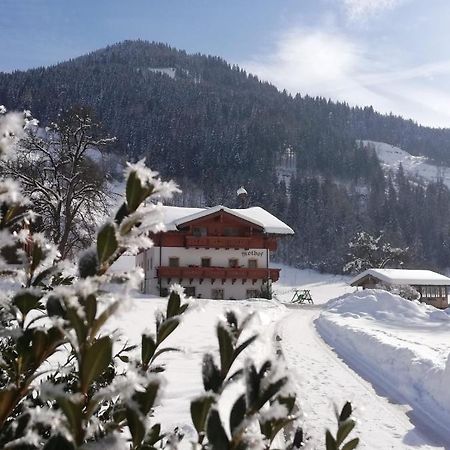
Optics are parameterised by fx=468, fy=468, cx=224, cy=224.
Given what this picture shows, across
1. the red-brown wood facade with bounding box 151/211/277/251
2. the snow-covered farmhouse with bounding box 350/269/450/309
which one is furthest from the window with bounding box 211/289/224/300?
the snow-covered farmhouse with bounding box 350/269/450/309

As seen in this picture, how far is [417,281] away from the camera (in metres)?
47.3

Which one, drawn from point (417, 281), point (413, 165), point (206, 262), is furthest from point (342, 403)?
point (413, 165)

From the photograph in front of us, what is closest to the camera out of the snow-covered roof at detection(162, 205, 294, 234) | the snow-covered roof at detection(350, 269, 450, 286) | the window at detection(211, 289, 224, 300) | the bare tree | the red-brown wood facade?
the bare tree

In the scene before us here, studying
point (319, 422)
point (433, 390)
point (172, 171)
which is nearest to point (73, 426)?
point (319, 422)

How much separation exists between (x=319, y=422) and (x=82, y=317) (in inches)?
272

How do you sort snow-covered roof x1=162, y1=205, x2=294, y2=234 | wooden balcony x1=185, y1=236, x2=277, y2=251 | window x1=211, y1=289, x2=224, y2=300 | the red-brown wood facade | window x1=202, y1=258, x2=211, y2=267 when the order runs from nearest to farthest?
snow-covered roof x1=162, y1=205, x2=294, y2=234 < wooden balcony x1=185, y1=236, x2=277, y2=251 < the red-brown wood facade < window x1=211, y1=289, x2=224, y2=300 < window x1=202, y1=258, x2=211, y2=267

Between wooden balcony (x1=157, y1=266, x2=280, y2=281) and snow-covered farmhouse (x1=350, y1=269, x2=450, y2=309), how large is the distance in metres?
16.0

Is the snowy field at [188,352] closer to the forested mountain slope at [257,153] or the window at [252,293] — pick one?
the window at [252,293]

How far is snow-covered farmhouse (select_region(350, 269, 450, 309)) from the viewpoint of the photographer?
46781 mm

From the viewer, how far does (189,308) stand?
4.09ft

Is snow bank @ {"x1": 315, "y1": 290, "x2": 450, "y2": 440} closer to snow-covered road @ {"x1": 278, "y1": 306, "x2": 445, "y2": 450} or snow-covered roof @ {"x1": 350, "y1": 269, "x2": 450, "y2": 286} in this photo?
snow-covered road @ {"x1": 278, "y1": 306, "x2": 445, "y2": 450}

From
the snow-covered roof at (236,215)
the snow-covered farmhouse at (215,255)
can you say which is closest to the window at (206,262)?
the snow-covered farmhouse at (215,255)

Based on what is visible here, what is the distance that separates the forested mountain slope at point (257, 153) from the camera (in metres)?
118

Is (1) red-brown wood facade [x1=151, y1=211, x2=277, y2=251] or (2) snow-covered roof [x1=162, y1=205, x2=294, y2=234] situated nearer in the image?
(2) snow-covered roof [x1=162, y1=205, x2=294, y2=234]
